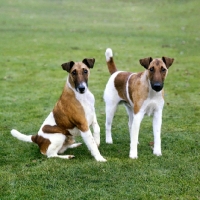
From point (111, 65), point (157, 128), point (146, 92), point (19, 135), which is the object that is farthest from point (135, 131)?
point (19, 135)

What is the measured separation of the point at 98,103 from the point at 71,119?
4.74 m

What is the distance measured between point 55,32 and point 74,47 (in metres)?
5.22

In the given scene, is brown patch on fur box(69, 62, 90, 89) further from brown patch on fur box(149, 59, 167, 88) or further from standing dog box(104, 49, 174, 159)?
brown patch on fur box(149, 59, 167, 88)

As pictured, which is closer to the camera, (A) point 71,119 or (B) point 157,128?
(A) point 71,119

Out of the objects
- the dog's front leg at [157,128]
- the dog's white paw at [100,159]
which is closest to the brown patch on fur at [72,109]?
the dog's white paw at [100,159]

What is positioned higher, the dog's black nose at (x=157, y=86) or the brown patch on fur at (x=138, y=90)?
the dog's black nose at (x=157, y=86)

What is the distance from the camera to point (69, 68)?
682 centimetres

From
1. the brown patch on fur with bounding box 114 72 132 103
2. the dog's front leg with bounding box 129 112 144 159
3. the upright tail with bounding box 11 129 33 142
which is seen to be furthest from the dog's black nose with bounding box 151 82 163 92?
the upright tail with bounding box 11 129 33 142

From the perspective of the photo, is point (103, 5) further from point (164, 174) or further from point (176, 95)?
point (164, 174)

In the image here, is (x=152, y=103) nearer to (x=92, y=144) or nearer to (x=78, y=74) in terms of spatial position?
(x=92, y=144)

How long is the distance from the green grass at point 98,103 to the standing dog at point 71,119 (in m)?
0.30

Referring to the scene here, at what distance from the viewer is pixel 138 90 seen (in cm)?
700

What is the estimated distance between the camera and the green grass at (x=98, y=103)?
19.6 ft

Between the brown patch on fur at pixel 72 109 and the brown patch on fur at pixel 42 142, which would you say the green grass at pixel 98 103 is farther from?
the brown patch on fur at pixel 72 109
